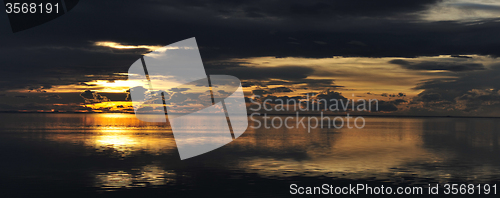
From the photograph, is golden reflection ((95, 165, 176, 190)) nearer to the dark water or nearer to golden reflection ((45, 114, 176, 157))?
the dark water

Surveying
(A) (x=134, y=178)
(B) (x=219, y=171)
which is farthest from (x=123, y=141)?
(A) (x=134, y=178)

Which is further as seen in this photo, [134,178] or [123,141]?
[123,141]

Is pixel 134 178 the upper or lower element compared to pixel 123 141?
lower

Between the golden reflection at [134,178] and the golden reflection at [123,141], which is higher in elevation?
the golden reflection at [123,141]

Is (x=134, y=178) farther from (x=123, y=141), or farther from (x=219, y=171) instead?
(x=123, y=141)

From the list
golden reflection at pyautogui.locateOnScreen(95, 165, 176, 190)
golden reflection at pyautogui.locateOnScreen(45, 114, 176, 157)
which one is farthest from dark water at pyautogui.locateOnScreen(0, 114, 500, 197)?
golden reflection at pyautogui.locateOnScreen(45, 114, 176, 157)

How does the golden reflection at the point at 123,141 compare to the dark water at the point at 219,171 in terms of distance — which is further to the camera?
the golden reflection at the point at 123,141

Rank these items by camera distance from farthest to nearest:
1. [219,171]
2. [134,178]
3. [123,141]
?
1. [123,141]
2. [219,171]
3. [134,178]

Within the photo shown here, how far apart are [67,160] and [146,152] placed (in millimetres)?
9438

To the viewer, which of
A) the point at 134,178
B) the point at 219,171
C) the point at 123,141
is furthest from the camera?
the point at 123,141

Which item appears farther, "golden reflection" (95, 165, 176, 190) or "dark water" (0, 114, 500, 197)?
"golden reflection" (95, 165, 176, 190)

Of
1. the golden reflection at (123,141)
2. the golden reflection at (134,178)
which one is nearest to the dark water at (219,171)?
the golden reflection at (134,178)

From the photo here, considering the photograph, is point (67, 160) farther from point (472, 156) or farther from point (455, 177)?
point (472, 156)

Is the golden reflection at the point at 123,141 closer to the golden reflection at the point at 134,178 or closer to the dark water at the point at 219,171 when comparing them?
the dark water at the point at 219,171
